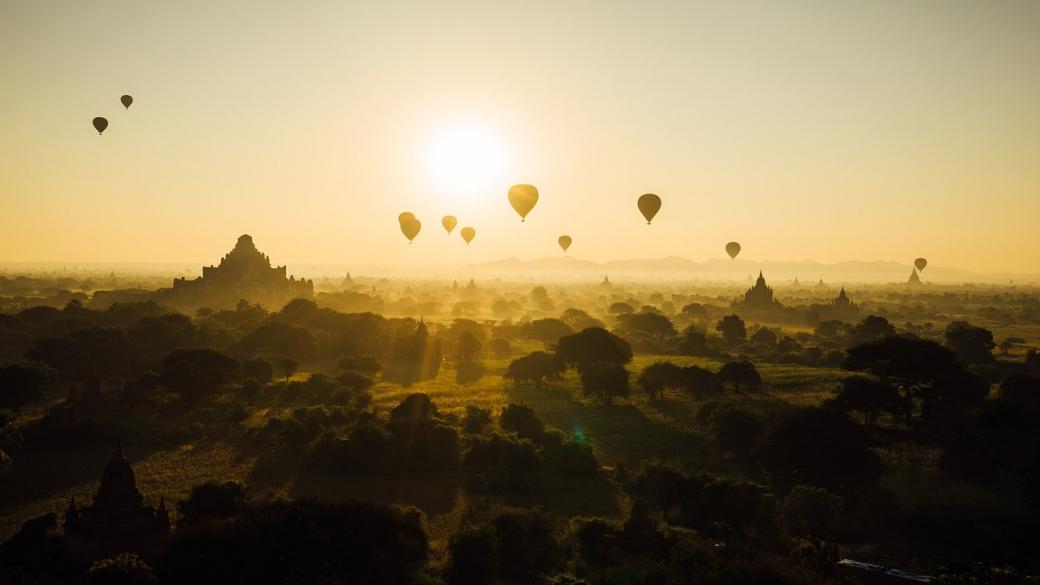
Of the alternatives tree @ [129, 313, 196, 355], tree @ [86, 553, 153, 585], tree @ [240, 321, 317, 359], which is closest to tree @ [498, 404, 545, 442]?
tree @ [86, 553, 153, 585]

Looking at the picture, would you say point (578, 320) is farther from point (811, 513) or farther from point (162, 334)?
point (811, 513)

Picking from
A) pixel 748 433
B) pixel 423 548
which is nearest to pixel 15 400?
pixel 423 548

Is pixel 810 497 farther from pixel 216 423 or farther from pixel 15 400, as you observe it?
pixel 15 400

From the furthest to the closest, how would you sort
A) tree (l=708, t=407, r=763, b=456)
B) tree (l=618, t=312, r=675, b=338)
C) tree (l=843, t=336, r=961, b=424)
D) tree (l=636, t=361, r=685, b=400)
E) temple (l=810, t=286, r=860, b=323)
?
temple (l=810, t=286, r=860, b=323), tree (l=618, t=312, r=675, b=338), tree (l=636, t=361, r=685, b=400), tree (l=843, t=336, r=961, b=424), tree (l=708, t=407, r=763, b=456)

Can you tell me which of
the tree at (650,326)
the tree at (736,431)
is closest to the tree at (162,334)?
the tree at (736,431)

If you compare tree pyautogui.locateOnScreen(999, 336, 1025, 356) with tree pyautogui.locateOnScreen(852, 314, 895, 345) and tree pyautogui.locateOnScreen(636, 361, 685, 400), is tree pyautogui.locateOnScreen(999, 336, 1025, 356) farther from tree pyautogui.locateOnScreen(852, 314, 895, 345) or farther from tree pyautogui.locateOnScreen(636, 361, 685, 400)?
tree pyautogui.locateOnScreen(636, 361, 685, 400)

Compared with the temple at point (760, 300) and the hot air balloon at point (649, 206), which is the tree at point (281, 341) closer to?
the hot air balloon at point (649, 206)

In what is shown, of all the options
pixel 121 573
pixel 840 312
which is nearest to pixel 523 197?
pixel 121 573
